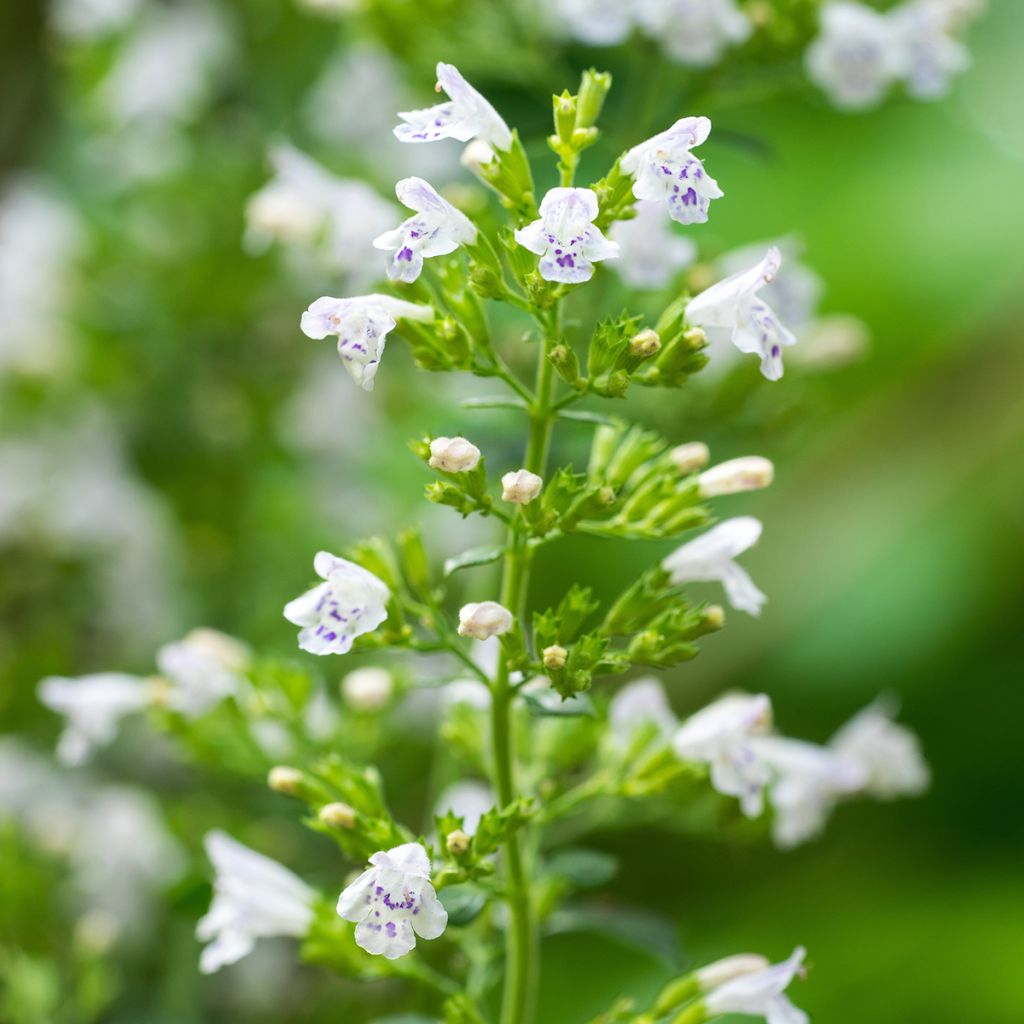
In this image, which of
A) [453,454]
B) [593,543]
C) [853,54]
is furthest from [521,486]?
[593,543]

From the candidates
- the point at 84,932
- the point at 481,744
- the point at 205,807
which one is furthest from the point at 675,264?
the point at 205,807

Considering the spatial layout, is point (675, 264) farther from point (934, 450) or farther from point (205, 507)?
point (934, 450)

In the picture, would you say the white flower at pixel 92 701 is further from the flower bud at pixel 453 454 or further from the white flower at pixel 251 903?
the flower bud at pixel 453 454

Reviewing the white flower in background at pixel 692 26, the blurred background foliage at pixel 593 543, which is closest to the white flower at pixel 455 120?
the white flower in background at pixel 692 26

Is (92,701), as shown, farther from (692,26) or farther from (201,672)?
(692,26)

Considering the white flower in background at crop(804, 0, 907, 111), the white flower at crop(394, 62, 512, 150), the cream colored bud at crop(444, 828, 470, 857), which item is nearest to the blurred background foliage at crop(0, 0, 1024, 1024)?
the white flower in background at crop(804, 0, 907, 111)
